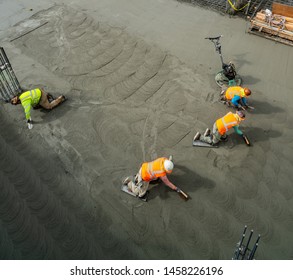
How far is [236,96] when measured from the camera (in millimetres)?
8859

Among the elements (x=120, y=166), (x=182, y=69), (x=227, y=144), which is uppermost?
(x=182, y=69)

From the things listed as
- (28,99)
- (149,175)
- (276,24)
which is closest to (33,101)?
(28,99)

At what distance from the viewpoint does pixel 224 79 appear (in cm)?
1021

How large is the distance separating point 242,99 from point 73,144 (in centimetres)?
525

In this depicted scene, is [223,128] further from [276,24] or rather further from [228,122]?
[276,24]

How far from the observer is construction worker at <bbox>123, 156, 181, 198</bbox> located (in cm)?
713

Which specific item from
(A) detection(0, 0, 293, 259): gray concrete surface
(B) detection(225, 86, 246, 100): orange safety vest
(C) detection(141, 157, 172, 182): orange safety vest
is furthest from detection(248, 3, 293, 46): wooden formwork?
(C) detection(141, 157, 172, 182): orange safety vest

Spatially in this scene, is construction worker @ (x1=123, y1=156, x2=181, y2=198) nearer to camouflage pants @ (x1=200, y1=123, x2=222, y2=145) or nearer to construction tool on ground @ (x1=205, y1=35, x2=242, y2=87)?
camouflage pants @ (x1=200, y1=123, x2=222, y2=145)

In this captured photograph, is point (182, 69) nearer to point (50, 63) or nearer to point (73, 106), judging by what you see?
point (73, 106)

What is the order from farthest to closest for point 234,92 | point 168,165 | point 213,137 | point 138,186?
point 234,92 < point 213,137 < point 138,186 < point 168,165

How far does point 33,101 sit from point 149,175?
4.33 meters

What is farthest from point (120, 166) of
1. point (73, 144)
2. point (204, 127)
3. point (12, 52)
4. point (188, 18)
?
point (188, 18)

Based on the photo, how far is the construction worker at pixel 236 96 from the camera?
878cm

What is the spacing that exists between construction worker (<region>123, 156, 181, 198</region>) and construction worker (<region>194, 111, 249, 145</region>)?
1.76m
